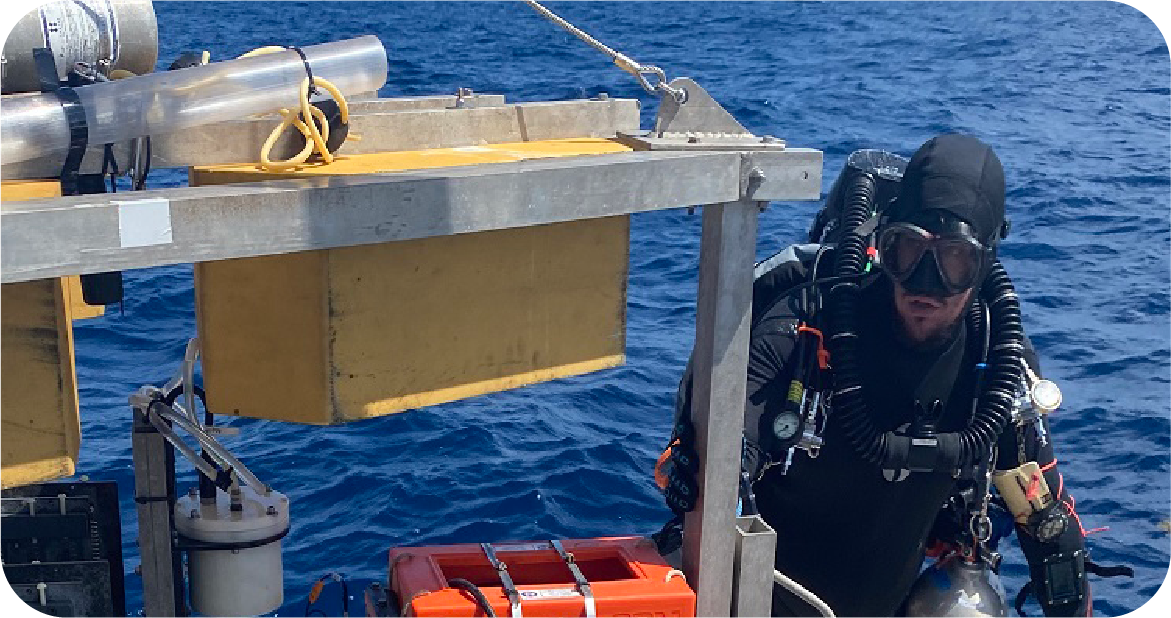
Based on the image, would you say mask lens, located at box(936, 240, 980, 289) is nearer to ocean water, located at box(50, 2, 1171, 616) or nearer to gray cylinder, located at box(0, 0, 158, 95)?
gray cylinder, located at box(0, 0, 158, 95)

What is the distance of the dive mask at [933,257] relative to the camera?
4707 millimetres

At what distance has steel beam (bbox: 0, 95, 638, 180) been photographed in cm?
336

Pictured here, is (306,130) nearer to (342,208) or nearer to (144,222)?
(342,208)

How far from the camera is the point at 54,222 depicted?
8.47ft

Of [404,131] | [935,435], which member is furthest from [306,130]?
[935,435]

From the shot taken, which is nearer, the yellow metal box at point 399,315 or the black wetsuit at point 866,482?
the yellow metal box at point 399,315

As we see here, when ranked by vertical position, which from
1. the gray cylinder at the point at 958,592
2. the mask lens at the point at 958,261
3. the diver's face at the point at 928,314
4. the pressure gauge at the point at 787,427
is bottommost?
the gray cylinder at the point at 958,592

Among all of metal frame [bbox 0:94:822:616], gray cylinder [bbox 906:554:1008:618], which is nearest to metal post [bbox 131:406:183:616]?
metal frame [bbox 0:94:822:616]

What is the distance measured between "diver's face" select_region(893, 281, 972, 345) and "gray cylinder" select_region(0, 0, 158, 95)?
2.81 m

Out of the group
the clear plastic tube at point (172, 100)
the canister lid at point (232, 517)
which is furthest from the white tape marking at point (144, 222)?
the canister lid at point (232, 517)

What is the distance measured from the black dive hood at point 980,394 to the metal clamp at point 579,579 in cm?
130

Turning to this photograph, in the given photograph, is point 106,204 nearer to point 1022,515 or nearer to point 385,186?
point 385,186

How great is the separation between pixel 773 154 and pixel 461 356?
0.99 meters

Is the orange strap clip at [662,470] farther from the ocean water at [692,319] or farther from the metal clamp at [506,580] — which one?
the ocean water at [692,319]
